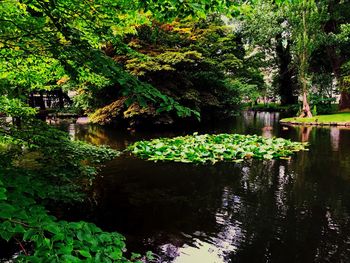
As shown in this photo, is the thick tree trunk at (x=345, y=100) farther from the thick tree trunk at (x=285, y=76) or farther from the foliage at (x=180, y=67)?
the foliage at (x=180, y=67)

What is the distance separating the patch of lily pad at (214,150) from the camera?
11953 millimetres

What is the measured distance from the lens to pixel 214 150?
1258 cm

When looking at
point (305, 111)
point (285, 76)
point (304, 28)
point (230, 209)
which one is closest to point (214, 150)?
point (230, 209)

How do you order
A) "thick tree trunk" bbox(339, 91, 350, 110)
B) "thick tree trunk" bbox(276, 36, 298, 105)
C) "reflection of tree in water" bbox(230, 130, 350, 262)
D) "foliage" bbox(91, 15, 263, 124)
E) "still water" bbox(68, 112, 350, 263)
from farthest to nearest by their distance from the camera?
"thick tree trunk" bbox(276, 36, 298, 105) < "thick tree trunk" bbox(339, 91, 350, 110) < "foliage" bbox(91, 15, 263, 124) < "still water" bbox(68, 112, 350, 263) < "reflection of tree in water" bbox(230, 130, 350, 262)

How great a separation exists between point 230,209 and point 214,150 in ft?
17.8


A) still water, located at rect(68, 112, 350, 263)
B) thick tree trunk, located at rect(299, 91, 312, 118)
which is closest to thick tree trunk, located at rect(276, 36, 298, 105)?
thick tree trunk, located at rect(299, 91, 312, 118)

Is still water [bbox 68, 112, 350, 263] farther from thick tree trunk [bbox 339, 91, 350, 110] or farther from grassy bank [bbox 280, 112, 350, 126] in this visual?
thick tree trunk [bbox 339, 91, 350, 110]

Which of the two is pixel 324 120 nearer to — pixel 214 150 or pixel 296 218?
pixel 214 150

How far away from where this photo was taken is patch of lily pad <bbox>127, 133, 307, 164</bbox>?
11953 millimetres

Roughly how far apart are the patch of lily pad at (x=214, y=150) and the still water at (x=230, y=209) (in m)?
0.61

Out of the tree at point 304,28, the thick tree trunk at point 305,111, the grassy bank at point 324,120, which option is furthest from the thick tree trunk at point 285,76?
the grassy bank at point 324,120

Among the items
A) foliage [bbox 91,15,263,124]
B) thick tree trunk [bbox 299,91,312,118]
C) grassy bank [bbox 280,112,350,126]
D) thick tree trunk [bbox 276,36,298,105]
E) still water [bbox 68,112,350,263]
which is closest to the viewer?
still water [bbox 68,112,350,263]

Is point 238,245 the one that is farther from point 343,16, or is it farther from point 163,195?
point 343,16

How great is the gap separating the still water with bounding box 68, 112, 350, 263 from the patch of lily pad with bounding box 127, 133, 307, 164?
24.0 inches
